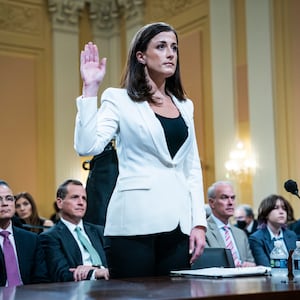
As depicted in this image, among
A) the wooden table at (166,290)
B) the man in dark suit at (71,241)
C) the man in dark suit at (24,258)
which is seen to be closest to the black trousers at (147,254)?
the wooden table at (166,290)

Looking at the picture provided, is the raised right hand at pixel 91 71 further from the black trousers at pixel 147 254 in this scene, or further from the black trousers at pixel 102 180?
the black trousers at pixel 102 180

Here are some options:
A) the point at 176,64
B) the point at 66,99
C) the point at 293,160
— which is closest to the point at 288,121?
the point at 293,160

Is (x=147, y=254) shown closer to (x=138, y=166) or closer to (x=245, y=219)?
(x=138, y=166)

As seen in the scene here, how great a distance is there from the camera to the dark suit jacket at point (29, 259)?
368cm

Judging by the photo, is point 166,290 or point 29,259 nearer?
point 166,290

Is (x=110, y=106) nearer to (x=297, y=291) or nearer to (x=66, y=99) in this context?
(x=297, y=291)

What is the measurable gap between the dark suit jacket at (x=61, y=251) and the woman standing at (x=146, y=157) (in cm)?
159

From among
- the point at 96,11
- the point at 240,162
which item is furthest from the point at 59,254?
the point at 96,11

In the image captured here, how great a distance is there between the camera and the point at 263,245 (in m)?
5.04

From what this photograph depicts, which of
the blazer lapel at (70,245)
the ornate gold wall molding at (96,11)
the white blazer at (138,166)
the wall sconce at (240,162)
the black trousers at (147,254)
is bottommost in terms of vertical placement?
the blazer lapel at (70,245)

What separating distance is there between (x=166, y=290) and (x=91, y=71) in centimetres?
81

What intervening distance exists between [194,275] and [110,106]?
2.05 feet

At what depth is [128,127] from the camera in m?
2.11

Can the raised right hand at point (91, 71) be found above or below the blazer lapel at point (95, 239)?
above
